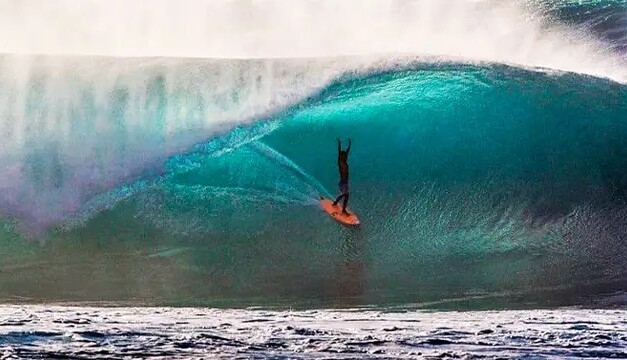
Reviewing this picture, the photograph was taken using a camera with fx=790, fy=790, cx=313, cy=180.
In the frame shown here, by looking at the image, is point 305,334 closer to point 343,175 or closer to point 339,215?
point 339,215

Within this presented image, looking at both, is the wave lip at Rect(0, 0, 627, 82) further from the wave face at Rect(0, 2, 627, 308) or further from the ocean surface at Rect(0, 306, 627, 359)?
the ocean surface at Rect(0, 306, 627, 359)

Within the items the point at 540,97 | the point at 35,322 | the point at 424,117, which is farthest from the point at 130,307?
the point at 540,97

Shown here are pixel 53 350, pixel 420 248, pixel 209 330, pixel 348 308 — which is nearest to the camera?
pixel 53 350

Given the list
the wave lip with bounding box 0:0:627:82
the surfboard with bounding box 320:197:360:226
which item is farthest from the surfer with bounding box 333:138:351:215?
the wave lip with bounding box 0:0:627:82

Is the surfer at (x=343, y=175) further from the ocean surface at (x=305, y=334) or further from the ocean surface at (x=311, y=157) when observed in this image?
the ocean surface at (x=305, y=334)

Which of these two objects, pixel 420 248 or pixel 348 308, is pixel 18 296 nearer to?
pixel 348 308

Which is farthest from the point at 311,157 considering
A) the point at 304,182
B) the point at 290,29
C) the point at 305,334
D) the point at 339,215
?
the point at 305,334
